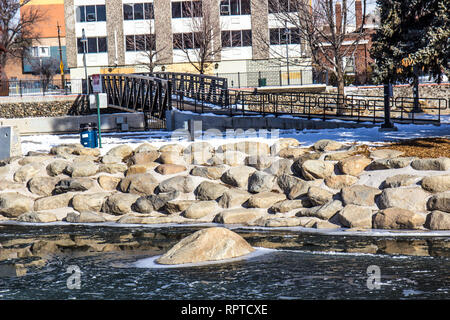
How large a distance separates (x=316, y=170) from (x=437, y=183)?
9.49 feet

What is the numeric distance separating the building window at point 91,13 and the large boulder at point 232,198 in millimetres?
45444

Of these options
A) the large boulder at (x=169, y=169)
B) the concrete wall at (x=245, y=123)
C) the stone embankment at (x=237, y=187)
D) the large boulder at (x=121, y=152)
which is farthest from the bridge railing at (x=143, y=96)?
the large boulder at (x=169, y=169)

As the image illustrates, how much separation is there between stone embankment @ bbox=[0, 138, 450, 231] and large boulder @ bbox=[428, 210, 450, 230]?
0.06ft

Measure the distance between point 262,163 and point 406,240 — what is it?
559 cm

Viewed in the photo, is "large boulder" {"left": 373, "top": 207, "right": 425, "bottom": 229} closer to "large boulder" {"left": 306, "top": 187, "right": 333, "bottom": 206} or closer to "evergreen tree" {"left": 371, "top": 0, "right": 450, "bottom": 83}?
"large boulder" {"left": 306, "top": 187, "right": 333, "bottom": 206}

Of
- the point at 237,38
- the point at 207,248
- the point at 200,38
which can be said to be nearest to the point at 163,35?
the point at 200,38

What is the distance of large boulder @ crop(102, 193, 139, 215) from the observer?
16016 millimetres

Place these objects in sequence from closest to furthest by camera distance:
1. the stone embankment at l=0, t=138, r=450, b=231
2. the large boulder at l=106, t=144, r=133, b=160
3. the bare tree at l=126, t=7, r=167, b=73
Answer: the stone embankment at l=0, t=138, r=450, b=231 → the large boulder at l=106, t=144, r=133, b=160 → the bare tree at l=126, t=7, r=167, b=73

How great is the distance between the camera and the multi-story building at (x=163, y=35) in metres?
56.6

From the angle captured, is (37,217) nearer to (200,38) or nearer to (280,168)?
(280,168)

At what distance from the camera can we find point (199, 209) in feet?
50.5

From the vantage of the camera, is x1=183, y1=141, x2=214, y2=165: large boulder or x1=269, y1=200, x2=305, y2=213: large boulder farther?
x1=183, y1=141, x2=214, y2=165: large boulder

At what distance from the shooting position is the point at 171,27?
5691 cm

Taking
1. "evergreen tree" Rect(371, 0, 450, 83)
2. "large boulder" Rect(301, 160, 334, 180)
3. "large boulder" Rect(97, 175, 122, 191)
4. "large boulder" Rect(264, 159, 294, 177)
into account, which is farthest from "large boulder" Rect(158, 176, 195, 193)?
"evergreen tree" Rect(371, 0, 450, 83)
